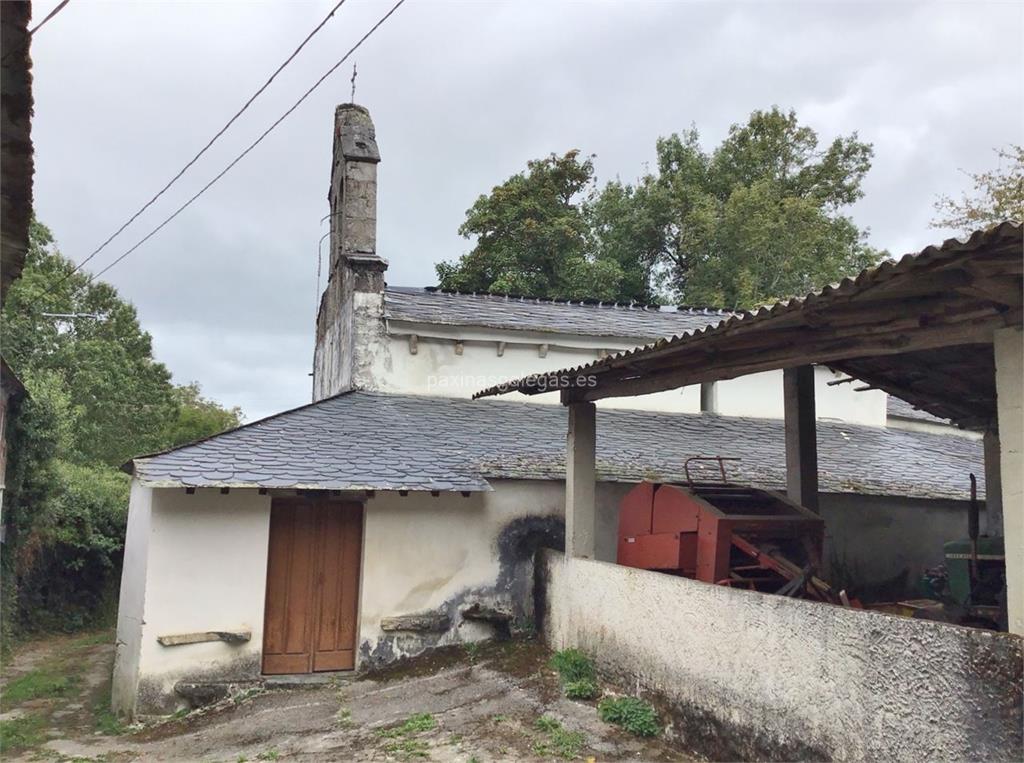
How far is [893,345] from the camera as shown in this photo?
194 inches

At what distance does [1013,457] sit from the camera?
4172mm

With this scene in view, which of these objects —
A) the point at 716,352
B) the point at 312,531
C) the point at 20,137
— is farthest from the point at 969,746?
the point at 312,531

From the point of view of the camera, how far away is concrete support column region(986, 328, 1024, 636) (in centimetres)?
404

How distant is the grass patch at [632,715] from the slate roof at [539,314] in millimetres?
7677

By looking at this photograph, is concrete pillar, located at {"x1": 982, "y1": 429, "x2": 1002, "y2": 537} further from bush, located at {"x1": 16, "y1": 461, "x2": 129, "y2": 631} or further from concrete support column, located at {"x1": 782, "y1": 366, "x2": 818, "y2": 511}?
bush, located at {"x1": 16, "y1": 461, "x2": 129, "y2": 631}

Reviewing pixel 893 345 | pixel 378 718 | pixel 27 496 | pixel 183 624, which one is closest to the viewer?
pixel 893 345

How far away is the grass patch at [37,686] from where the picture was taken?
952cm

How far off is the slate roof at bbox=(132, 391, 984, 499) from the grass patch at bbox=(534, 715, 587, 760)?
307 centimetres

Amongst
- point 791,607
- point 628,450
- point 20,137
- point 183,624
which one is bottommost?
point 183,624

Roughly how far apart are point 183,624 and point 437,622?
288 cm

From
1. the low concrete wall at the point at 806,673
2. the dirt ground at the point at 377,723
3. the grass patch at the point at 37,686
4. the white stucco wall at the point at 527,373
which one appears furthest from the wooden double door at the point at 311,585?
the white stucco wall at the point at 527,373

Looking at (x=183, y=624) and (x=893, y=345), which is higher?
(x=893, y=345)

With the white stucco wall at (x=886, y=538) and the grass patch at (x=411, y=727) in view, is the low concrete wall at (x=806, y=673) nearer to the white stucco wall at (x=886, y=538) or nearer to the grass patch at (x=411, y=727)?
the grass patch at (x=411, y=727)

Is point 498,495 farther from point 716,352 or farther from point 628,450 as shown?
point 716,352
